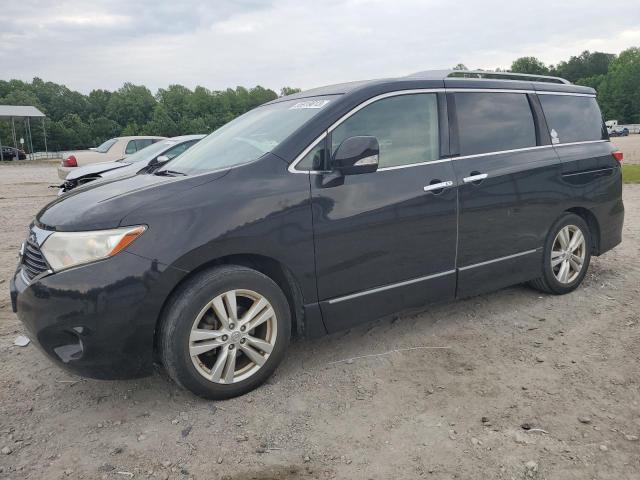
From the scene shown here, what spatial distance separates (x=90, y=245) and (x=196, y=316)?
0.66 metres

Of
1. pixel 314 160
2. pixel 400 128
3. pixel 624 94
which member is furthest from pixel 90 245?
pixel 624 94

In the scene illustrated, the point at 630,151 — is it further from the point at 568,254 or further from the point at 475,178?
the point at 475,178

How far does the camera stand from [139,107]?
265ft

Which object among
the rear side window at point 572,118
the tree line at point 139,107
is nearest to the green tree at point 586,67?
the tree line at point 139,107

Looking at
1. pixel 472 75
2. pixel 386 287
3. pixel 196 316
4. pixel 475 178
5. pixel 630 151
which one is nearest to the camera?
pixel 196 316

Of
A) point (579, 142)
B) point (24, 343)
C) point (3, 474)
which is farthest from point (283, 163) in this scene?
point (579, 142)

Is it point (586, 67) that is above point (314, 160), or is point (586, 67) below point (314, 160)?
above

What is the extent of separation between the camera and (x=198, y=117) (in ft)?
255

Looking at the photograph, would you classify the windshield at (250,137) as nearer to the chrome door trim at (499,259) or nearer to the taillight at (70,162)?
the chrome door trim at (499,259)

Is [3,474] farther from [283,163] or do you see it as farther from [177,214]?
[283,163]

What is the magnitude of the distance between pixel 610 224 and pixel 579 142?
0.89 m

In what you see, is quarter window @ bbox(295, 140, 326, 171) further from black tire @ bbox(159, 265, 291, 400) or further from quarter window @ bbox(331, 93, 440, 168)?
black tire @ bbox(159, 265, 291, 400)

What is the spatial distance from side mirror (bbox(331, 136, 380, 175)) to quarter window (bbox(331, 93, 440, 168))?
0.17 meters

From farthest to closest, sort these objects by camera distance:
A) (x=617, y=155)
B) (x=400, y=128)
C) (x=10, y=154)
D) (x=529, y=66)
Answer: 1. (x=529, y=66)
2. (x=10, y=154)
3. (x=617, y=155)
4. (x=400, y=128)
